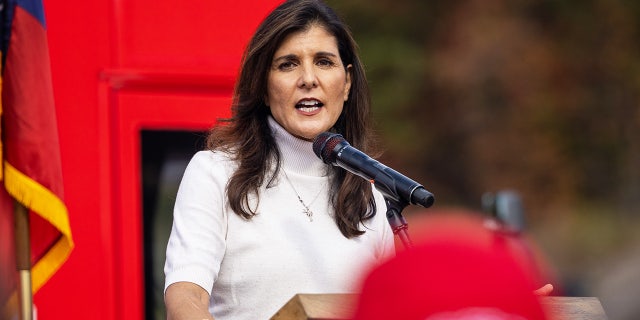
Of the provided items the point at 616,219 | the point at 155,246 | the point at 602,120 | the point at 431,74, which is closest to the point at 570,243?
the point at 616,219

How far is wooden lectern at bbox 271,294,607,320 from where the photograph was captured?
1.50 m

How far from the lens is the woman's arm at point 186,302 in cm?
227

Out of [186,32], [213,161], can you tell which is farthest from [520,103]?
[213,161]

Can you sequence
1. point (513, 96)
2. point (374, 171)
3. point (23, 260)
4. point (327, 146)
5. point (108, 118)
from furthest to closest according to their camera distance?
point (513, 96) < point (108, 118) < point (23, 260) < point (327, 146) < point (374, 171)

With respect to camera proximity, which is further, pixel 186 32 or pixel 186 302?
pixel 186 32

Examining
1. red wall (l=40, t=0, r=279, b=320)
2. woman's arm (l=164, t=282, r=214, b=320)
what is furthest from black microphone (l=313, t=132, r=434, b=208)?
red wall (l=40, t=0, r=279, b=320)

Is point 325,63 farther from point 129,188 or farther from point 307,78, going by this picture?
point 129,188

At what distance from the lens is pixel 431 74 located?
17.5 m

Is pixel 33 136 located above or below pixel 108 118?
above

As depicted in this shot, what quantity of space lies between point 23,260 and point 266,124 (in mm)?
831

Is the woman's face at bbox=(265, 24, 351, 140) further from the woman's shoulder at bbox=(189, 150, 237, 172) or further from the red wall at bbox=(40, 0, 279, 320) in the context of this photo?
the red wall at bbox=(40, 0, 279, 320)

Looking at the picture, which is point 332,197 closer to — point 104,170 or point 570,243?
point 104,170

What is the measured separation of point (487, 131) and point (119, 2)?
43.3ft

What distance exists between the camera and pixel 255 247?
104 inches
